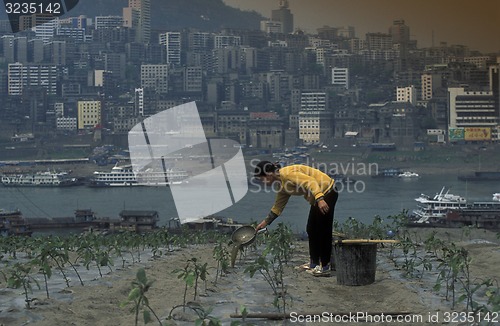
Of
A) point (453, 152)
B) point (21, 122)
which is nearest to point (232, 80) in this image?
point (21, 122)

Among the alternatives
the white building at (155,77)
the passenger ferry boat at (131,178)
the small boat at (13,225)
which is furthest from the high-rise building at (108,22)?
the small boat at (13,225)

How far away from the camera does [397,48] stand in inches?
1929

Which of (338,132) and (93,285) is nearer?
(93,285)

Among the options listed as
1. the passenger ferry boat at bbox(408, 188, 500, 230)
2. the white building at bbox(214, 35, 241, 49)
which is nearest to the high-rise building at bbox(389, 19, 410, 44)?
the white building at bbox(214, 35, 241, 49)

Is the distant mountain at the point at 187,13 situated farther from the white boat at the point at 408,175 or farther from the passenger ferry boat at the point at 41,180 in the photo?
the white boat at the point at 408,175

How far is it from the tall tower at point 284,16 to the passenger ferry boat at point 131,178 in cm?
2909

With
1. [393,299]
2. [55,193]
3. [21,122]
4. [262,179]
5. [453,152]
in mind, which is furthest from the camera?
[21,122]

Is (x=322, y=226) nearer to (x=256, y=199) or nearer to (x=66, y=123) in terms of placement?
(x=256, y=199)

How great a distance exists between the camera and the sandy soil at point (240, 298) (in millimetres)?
2324

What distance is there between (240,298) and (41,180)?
84.1 ft

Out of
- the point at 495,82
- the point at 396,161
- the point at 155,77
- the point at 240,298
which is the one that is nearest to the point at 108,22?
the point at 155,77

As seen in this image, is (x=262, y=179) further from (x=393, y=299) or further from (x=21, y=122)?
(x=21, y=122)

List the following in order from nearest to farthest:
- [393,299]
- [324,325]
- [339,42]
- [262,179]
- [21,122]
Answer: [324,325]
[393,299]
[262,179]
[21,122]
[339,42]

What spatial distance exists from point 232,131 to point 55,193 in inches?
415
